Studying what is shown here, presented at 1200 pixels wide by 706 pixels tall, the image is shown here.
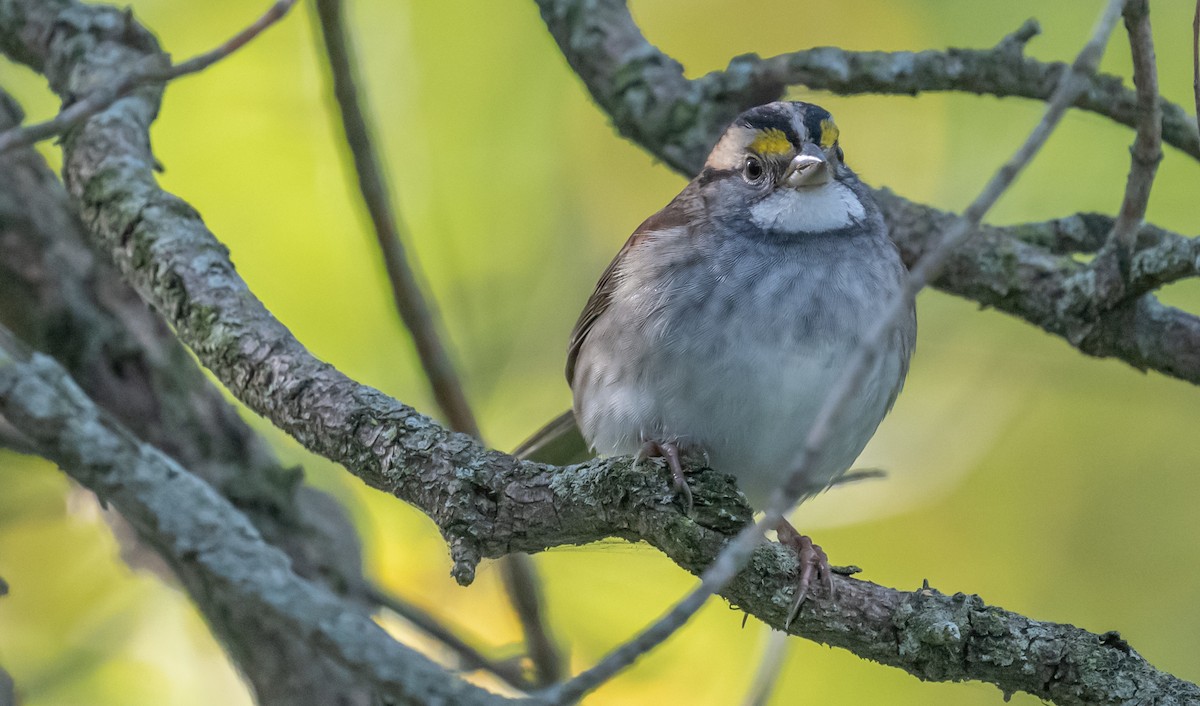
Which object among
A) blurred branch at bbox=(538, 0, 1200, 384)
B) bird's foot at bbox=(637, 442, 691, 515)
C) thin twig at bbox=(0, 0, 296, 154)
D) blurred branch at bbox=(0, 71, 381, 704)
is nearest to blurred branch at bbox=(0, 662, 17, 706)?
blurred branch at bbox=(0, 71, 381, 704)

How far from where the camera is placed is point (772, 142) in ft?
11.8

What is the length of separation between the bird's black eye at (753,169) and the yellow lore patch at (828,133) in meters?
0.20

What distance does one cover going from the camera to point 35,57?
378cm

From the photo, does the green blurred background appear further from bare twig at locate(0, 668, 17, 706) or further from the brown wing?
bare twig at locate(0, 668, 17, 706)

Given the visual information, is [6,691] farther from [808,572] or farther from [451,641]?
[808,572]

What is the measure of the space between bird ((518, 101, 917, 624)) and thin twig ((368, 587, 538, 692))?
0.81m

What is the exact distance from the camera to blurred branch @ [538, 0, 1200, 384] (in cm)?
321

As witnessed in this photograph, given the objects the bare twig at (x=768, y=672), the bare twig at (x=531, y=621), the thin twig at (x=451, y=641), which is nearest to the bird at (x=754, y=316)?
the bare twig at (x=768, y=672)

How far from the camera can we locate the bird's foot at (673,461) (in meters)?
2.55

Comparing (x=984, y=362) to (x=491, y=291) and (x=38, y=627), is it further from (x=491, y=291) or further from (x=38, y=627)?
(x=38, y=627)

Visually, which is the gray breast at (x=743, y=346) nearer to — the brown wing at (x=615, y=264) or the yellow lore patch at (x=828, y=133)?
the brown wing at (x=615, y=264)

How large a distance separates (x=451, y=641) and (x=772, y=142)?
6.04ft

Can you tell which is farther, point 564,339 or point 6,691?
point 564,339

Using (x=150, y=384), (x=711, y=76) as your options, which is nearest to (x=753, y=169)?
Result: (x=711, y=76)
